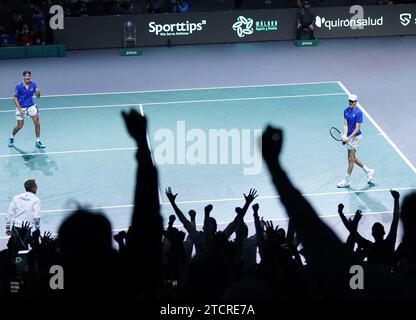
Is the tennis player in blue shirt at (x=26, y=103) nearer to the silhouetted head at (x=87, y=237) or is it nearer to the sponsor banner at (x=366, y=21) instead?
the silhouetted head at (x=87, y=237)

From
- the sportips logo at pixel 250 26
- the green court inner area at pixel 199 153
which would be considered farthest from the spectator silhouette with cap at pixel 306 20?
the green court inner area at pixel 199 153

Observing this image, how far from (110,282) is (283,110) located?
1675 centimetres

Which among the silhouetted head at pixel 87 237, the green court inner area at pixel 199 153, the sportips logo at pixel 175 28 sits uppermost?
the sportips logo at pixel 175 28

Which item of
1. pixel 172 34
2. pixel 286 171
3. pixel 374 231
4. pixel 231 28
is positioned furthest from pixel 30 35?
pixel 374 231

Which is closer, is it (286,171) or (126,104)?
(286,171)

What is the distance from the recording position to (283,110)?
23.2 metres

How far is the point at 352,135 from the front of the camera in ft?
57.2

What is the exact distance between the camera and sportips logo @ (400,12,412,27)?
32438 mm

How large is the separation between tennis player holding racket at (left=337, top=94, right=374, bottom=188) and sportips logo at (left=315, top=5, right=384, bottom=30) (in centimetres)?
1545

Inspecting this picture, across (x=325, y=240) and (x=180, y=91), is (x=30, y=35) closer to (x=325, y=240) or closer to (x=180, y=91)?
(x=180, y=91)

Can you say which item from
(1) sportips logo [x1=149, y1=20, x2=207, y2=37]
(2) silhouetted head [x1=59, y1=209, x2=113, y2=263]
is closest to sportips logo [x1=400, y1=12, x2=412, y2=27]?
(1) sportips logo [x1=149, y1=20, x2=207, y2=37]

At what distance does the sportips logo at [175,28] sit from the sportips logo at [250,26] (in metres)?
1.35

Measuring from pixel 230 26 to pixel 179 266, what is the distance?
82.1 ft

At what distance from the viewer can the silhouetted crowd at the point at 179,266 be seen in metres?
6.73
